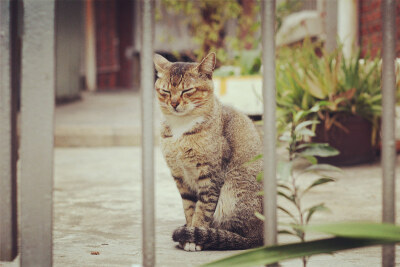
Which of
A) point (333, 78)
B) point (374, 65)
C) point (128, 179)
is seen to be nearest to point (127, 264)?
point (128, 179)

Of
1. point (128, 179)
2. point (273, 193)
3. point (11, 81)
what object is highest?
point (11, 81)

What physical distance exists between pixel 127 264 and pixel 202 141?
1.79ft

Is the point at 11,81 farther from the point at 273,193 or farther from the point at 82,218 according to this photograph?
the point at 82,218

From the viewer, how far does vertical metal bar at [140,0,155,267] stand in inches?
39.3

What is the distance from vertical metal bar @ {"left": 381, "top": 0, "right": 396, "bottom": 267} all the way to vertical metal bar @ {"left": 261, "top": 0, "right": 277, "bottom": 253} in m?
0.23

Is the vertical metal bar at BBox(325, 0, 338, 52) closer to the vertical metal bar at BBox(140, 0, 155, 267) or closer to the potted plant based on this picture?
the potted plant

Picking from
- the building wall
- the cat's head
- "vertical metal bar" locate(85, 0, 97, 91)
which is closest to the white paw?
the cat's head

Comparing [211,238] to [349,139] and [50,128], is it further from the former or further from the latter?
[349,139]

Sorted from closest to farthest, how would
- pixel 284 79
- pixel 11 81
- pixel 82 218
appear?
pixel 11 81 → pixel 82 218 → pixel 284 79

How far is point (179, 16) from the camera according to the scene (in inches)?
454

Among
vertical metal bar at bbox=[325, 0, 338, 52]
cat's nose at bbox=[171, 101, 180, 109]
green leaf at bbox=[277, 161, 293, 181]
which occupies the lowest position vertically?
green leaf at bbox=[277, 161, 293, 181]

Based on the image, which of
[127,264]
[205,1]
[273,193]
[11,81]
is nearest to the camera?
[273,193]

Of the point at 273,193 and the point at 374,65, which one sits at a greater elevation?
the point at 374,65

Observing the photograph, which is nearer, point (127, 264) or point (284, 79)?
point (127, 264)
